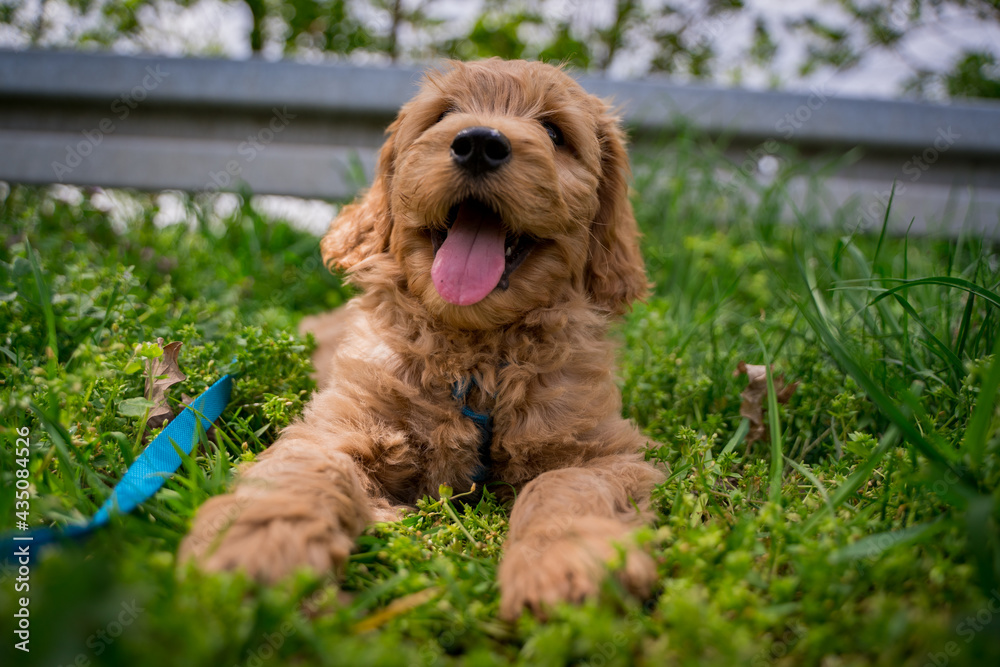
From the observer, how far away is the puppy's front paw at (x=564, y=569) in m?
1.44

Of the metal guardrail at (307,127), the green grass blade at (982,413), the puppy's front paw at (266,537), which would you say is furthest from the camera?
the metal guardrail at (307,127)

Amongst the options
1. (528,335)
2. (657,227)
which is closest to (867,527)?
(528,335)

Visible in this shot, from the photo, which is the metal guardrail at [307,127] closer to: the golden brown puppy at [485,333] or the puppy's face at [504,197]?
the puppy's face at [504,197]

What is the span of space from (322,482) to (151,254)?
2840 mm

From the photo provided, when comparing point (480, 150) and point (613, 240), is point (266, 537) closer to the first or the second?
point (480, 150)

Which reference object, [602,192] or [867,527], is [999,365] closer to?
[867,527]

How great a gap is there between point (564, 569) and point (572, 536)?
0.12 metres

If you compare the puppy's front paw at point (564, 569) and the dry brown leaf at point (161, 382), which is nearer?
the puppy's front paw at point (564, 569)

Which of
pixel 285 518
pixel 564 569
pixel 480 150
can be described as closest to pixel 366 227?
pixel 480 150

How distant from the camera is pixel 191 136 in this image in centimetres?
469

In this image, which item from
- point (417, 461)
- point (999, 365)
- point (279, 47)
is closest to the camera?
point (999, 365)

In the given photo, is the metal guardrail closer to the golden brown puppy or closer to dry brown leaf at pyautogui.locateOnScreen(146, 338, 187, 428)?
the golden brown puppy

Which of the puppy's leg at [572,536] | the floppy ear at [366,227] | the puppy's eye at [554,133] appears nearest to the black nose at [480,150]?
the puppy's eye at [554,133]

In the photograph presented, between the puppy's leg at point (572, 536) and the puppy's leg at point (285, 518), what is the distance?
0.44 m
